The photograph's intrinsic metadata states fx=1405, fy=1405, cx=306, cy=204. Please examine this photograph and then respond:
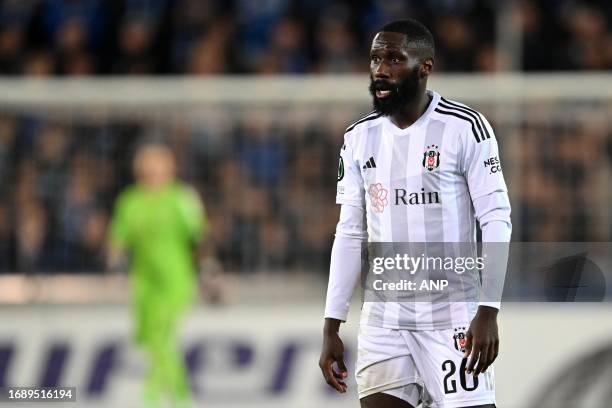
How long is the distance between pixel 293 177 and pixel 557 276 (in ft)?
15.2

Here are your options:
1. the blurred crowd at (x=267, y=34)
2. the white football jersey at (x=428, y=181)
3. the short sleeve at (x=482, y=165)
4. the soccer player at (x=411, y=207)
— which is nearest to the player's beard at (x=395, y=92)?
the soccer player at (x=411, y=207)

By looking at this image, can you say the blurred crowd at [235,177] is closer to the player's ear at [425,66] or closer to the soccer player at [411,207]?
the soccer player at [411,207]

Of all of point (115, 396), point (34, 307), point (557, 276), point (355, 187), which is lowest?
point (115, 396)

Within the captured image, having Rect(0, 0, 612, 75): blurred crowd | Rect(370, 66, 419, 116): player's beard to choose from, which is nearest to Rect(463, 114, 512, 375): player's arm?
Rect(370, 66, 419, 116): player's beard

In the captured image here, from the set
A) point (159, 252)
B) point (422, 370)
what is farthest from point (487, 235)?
point (159, 252)

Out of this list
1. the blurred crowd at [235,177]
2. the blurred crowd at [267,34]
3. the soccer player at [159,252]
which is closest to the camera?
the blurred crowd at [235,177]

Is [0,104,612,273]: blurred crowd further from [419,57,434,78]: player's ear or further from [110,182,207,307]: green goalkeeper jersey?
[419,57,434,78]: player's ear

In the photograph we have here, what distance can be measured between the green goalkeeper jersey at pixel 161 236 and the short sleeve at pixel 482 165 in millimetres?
5347

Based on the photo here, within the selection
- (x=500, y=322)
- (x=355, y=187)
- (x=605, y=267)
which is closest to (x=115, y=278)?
(x=500, y=322)

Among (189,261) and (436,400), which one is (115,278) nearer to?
(189,261)

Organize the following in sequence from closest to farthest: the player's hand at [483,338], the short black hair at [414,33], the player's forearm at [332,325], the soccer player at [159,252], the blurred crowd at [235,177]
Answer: the player's hand at [483,338] < the short black hair at [414,33] < the player's forearm at [332,325] < the blurred crowd at [235,177] < the soccer player at [159,252]

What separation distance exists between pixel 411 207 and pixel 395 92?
0.41 meters

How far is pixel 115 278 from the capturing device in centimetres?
999

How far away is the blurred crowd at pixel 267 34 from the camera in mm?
11086
